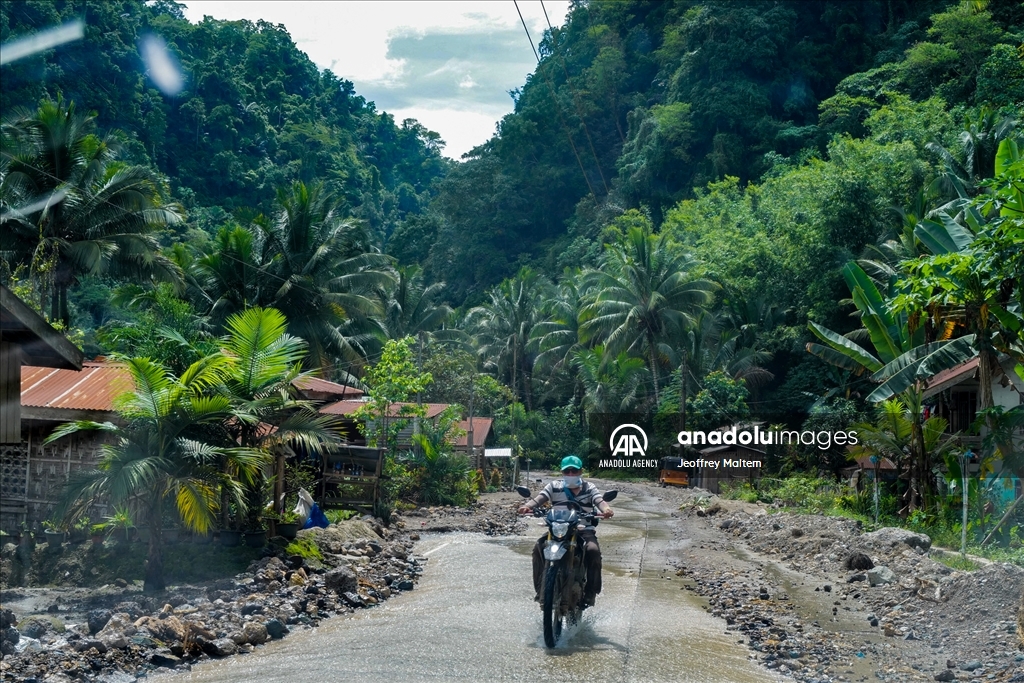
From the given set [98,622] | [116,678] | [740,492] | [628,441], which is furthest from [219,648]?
[628,441]

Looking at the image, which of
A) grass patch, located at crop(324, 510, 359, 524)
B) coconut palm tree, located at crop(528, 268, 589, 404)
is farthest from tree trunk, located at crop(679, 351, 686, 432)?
grass patch, located at crop(324, 510, 359, 524)

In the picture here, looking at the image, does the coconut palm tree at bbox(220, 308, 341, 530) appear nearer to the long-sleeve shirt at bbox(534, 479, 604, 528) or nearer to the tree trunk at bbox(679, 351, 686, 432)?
the long-sleeve shirt at bbox(534, 479, 604, 528)

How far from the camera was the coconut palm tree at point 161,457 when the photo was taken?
11.9 metres

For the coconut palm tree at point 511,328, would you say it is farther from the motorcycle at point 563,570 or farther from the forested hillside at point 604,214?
the motorcycle at point 563,570

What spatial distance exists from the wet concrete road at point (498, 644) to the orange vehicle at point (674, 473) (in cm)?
2886

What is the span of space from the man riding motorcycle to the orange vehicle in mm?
33480

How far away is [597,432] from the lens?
50.0m

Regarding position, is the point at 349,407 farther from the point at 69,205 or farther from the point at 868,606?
the point at 868,606

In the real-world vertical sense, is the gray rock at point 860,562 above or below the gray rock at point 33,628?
above

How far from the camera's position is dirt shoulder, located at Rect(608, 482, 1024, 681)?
8.88 m

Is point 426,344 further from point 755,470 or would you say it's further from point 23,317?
point 23,317

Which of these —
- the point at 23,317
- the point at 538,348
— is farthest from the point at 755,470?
the point at 23,317

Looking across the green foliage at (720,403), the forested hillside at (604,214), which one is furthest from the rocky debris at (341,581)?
the green foliage at (720,403)

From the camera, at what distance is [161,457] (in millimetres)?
12227
